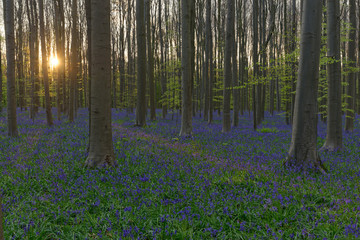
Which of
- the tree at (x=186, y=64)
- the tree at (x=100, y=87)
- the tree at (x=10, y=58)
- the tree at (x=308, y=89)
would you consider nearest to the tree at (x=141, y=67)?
the tree at (x=186, y=64)

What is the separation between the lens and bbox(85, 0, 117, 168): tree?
604 cm

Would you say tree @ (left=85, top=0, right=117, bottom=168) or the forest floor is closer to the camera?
the forest floor

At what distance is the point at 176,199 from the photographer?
4.53m

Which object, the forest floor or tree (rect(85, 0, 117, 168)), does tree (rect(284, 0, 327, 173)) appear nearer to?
the forest floor

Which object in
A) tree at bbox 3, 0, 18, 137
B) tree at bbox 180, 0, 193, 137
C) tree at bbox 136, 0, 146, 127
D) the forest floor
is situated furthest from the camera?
tree at bbox 136, 0, 146, 127

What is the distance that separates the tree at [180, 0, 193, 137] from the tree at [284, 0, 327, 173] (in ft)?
19.9

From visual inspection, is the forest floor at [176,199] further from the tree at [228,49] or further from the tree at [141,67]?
the tree at [141,67]

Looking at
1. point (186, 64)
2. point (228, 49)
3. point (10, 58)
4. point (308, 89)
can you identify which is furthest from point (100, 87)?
point (228, 49)

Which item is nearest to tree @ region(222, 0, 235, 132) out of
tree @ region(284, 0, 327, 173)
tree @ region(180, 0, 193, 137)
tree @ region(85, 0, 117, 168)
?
tree @ region(180, 0, 193, 137)

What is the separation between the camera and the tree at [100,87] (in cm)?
604

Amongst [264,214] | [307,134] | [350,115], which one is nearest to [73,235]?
[264,214]

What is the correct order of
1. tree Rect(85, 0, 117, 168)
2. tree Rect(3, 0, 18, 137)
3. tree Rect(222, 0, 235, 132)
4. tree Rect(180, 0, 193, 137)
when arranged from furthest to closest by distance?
1. tree Rect(222, 0, 235, 132)
2. tree Rect(180, 0, 193, 137)
3. tree Rect(3, 0, 18, 137)
4. tree Rect(85, 0, 117, 168)

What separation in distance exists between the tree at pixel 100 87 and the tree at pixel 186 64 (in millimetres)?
5707

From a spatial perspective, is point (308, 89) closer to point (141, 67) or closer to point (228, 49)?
point (228, 49)
